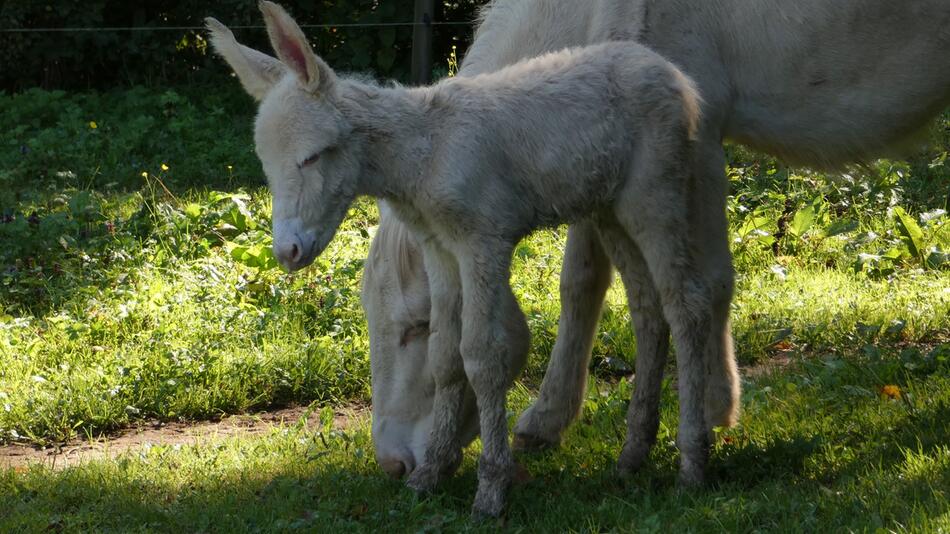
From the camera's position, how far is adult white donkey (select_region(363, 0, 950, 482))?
4907 mm

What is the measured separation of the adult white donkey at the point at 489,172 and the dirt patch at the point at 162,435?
5.59ft

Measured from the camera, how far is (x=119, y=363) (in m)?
6.21

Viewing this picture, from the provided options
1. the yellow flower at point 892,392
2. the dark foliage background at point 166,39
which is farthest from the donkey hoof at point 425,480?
the dark foliage background at point 166,39

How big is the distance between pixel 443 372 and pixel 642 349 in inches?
30.8

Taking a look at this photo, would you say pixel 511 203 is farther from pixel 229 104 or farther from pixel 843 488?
pixel 229 104

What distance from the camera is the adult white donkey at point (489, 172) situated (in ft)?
12.5

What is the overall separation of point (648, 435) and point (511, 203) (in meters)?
1.13

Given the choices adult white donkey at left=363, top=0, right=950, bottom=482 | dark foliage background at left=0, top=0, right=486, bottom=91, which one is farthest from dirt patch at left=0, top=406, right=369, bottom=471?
dark foliage background at left=0, top=0, right=486, bottom=91

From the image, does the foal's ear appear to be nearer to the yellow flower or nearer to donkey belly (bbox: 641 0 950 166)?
donkey belly (bbox: 641 0 950 166)

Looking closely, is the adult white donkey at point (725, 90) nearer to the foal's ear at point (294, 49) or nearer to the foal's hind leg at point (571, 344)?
the foal's hind leg at point (571, 344)

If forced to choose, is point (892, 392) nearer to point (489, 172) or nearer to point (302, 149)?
→ point (489, 172)

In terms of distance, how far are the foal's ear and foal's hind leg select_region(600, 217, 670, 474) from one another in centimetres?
125

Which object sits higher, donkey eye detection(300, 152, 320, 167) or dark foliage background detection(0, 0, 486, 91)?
donkey eye detection(300, 152, 320, 167)

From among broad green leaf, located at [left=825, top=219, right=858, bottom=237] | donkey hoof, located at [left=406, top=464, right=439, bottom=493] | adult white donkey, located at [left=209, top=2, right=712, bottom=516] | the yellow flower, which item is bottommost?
broad green leaf, located at [left=825, top=219, right=858, bottom=237]
